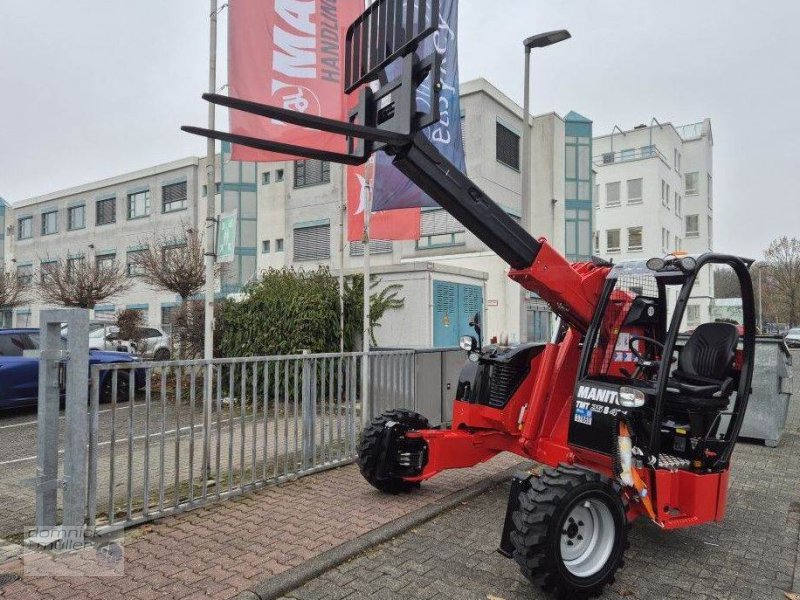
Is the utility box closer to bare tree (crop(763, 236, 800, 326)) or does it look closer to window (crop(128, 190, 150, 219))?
window (crop(128, 190, 150, 219))

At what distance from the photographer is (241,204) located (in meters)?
30.0

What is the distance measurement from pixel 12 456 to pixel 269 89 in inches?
233

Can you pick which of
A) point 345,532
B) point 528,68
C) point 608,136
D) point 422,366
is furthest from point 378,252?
point 608,136

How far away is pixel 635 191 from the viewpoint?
4328 cm

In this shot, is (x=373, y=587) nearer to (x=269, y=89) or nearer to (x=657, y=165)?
(x=269, y=89)

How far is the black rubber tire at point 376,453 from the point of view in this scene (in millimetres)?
5598

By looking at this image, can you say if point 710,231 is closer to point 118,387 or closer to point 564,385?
point 564,385

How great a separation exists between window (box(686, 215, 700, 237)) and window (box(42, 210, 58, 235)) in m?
50.0

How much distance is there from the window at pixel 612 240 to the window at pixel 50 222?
133 ft

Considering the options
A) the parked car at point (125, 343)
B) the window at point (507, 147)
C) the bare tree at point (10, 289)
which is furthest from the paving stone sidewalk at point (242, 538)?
the bare tree at point (10, 289)

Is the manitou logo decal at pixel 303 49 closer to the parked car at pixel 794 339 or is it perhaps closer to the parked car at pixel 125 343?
the parked car at pixel 125 343

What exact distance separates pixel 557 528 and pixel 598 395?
1222mm

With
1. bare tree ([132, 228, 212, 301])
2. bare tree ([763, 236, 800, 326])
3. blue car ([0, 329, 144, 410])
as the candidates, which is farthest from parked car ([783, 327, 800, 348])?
blue car ([0, 329, 144, 410])

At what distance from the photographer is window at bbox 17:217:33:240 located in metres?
43.6
